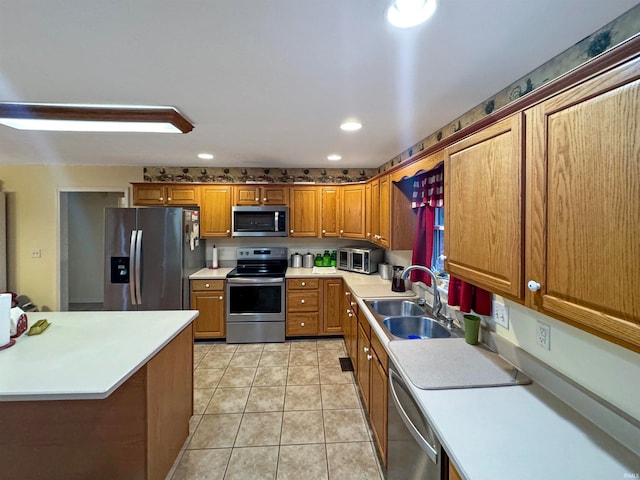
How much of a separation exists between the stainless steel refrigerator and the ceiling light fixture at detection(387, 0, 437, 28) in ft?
9.58

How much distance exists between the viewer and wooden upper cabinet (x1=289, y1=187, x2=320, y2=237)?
12.6ft

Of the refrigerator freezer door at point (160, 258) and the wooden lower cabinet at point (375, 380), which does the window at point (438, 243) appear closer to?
the wooden lower cabinet at point (375, 380)

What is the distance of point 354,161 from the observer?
3.60 m

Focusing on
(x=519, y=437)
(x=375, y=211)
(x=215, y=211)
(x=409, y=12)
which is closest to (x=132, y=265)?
(x=215, y=211)

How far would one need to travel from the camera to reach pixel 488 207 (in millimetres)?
1128

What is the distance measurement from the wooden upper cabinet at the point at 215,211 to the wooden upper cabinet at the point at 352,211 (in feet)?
5.06

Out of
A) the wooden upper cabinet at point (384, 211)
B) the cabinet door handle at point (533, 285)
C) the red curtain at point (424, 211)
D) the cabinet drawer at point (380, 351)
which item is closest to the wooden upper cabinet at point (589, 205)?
the cabinet door handle at point (533, 285)

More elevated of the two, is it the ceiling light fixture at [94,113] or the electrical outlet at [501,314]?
the ceiling light fixture at [94,113]

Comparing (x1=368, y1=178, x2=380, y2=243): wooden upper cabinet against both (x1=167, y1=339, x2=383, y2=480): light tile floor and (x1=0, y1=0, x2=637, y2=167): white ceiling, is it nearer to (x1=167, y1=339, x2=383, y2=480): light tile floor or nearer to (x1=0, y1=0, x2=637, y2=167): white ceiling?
(x1=0, y1=0, x2=637, y2=167): white ceiling

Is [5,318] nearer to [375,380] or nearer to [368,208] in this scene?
[375,380]

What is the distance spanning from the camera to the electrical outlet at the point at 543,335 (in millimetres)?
1210

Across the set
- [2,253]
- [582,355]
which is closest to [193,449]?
[582,355]

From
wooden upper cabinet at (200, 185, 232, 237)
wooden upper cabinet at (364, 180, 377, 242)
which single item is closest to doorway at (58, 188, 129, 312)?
wooden upper cabinet at (200, 185, 232, 237)

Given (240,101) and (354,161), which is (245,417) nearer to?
(240,101)
